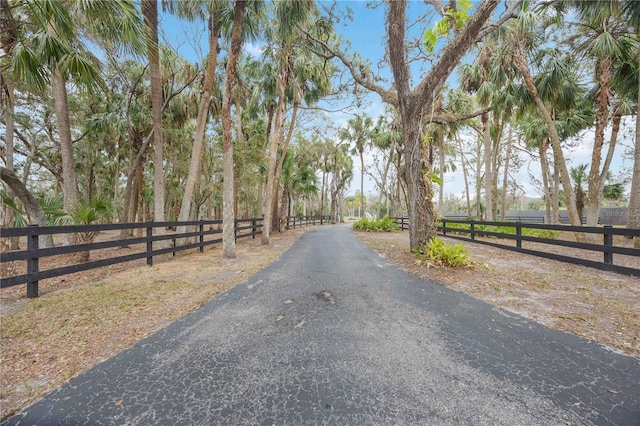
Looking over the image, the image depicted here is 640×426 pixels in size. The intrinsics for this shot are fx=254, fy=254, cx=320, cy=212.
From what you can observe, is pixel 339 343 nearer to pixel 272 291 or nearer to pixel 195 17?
pixel 272 291

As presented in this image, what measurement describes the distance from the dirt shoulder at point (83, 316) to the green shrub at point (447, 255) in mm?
4105

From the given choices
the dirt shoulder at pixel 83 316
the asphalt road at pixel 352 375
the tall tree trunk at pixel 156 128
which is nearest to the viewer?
the asphalt road at pixel 352 375

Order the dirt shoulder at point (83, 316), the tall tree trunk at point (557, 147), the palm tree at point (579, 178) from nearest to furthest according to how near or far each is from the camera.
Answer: the dirt shoulder at point (83, 316) → the tall tree trunk at point (557, 147) → the palm tree at point (579, 178)

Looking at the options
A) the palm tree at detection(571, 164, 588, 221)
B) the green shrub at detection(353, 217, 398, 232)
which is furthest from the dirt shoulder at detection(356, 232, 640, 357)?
the palm tree at detection(571, 164, 588, 221)

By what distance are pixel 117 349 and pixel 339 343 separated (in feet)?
6.97

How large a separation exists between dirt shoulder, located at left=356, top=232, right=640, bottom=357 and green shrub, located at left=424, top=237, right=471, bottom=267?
0.17 metres

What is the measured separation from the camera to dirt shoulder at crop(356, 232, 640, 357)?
2.81m

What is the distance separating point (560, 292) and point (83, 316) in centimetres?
683

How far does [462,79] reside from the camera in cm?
1170

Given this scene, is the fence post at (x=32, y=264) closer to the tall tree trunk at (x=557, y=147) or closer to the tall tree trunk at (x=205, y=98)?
the tall tree trunk at (x=205, y=98)

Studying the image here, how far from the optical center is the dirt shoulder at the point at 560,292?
281cm

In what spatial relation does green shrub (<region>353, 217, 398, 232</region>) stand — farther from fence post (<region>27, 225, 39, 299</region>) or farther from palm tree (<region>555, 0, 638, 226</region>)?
fence post (<region>27, 225, 39, 299</region>)

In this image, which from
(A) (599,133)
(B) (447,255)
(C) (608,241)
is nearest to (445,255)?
(B) (447,255)

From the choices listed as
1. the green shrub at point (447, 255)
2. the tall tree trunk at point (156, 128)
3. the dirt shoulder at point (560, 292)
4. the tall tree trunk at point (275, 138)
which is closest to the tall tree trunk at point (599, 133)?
the dirt shoulder at point (560, 292)
